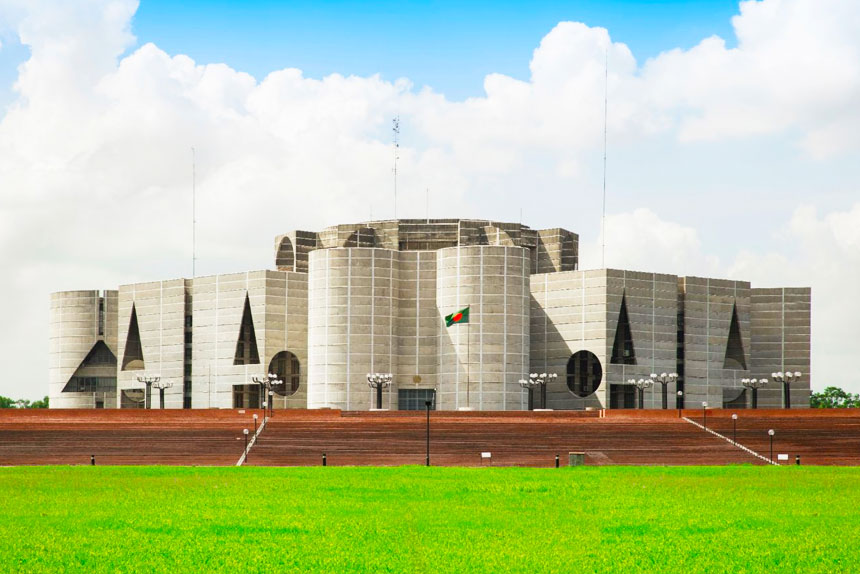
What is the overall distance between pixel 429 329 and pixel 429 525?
76.6 meters

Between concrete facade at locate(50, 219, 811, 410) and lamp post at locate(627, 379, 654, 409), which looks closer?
lamp post at locate(627, 379, 654, 409)

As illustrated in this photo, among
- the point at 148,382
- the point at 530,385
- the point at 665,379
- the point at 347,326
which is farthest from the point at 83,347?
the point at 665,379

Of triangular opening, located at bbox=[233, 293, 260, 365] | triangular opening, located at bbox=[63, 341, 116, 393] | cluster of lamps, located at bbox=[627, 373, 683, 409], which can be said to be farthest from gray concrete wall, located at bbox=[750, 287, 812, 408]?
triangular opening, located at bbox=[63, 341, 116, 393]

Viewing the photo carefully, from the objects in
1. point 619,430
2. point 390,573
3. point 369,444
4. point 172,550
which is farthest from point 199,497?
point 619,430

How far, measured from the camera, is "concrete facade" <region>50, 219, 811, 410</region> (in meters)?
95.1

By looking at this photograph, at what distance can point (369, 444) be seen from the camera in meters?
62.0

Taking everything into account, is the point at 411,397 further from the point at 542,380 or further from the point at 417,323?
the point at 542,380

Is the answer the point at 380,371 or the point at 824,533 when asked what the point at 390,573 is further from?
the point at 380,371

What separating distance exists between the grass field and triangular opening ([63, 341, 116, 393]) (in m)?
78.5

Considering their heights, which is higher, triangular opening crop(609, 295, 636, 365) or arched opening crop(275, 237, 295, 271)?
arched opening crop(275, 237, 295, 271)

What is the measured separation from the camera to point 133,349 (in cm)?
11019

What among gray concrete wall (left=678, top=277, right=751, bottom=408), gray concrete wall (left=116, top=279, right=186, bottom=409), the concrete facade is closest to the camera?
the concrete facade

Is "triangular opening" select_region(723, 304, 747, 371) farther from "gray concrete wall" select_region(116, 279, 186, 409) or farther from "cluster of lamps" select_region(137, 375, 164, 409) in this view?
"cluster of lamps" select_region(137, 375, 164, 409)

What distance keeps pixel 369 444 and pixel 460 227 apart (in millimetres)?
47008
